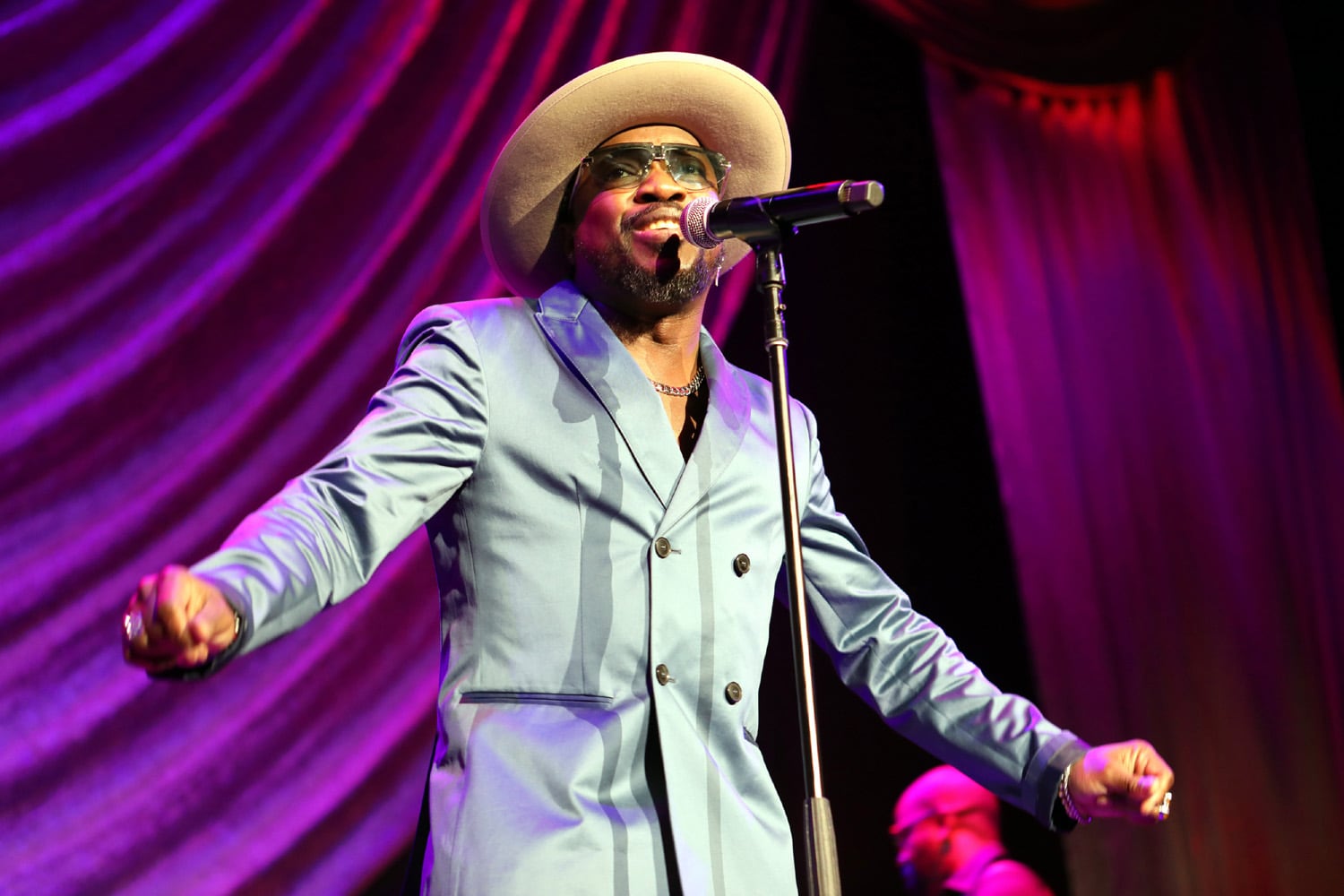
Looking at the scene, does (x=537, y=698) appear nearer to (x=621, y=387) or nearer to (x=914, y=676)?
(x=621, y=387)

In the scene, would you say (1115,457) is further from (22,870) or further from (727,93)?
(22,870)

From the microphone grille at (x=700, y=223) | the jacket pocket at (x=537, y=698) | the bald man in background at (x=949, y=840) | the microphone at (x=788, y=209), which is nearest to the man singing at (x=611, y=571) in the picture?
the jacket pocket at (x=537, y=698)

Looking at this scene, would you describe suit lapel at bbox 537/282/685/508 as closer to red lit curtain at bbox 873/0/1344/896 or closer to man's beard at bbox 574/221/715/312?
man's beard at bbox 574/221/715/312

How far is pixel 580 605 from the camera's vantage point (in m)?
1.80

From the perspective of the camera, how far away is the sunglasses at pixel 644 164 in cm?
227

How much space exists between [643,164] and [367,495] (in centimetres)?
92

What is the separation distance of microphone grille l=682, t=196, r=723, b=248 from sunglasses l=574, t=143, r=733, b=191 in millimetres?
384

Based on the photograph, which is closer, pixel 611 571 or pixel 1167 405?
pixel 611 571

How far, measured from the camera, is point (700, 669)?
1862mm

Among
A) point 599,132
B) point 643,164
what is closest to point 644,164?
point 643,164

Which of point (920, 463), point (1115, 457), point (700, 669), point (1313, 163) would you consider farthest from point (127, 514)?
point (1313, 163)

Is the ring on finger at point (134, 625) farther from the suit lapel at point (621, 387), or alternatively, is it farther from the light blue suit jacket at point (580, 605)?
the suit lapel at point (621, 387)

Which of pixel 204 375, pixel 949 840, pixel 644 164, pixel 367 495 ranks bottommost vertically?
pixel 949 840

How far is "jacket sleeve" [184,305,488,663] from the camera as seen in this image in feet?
4.60
